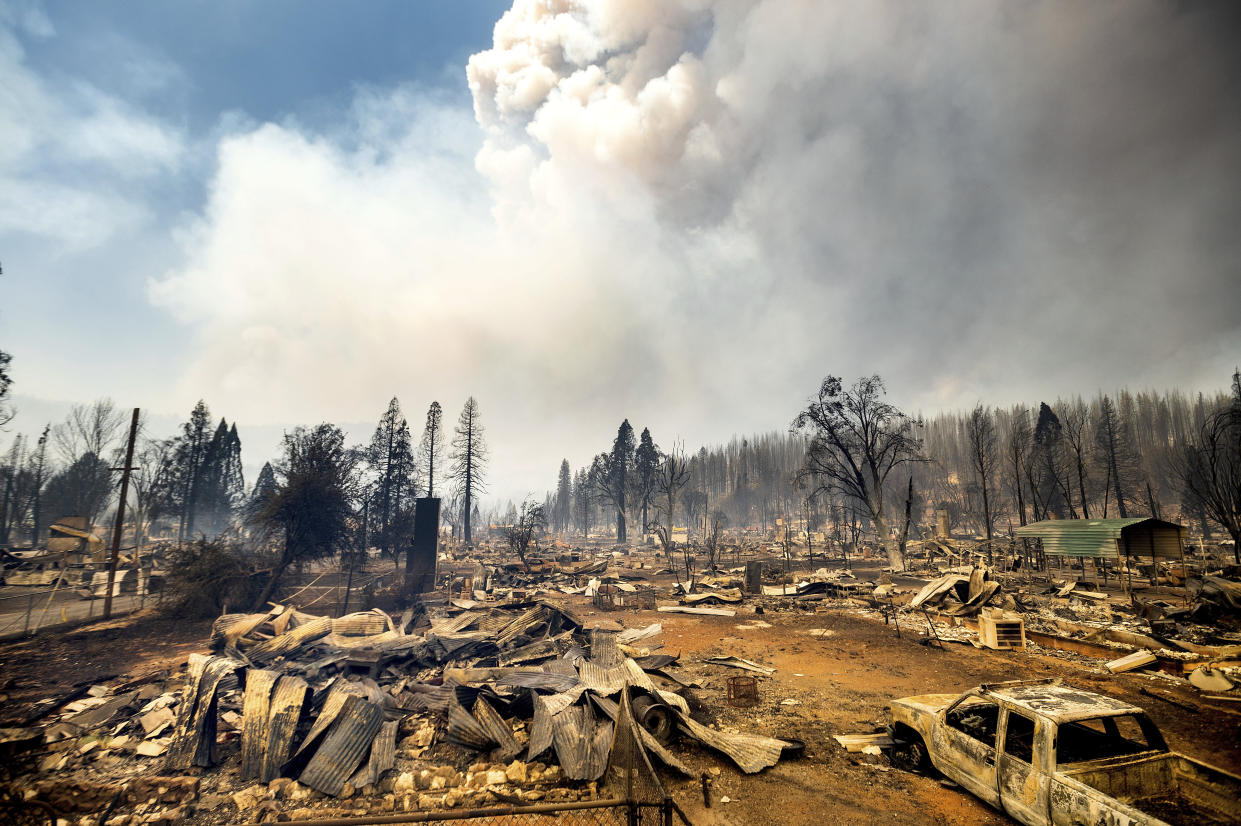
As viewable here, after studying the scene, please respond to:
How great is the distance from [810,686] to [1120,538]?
18.5 m

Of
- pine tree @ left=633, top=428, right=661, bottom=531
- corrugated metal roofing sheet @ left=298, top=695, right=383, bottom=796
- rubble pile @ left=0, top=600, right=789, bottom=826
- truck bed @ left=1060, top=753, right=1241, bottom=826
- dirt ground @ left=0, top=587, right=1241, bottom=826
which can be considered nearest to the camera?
truck bed @ left=1060, top=753, right=1241, bottom=826

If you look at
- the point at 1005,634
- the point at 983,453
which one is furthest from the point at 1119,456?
the point at 1005,634

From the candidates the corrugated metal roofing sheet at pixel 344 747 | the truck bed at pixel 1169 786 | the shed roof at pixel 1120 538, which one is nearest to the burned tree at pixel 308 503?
the corrugated metal roofing sheet at pixel 344 747

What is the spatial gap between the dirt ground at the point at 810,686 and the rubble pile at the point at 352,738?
2.02 ft

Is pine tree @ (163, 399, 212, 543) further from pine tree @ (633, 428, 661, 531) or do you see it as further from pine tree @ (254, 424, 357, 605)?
pine tree @ (633, 428, 661, 531)

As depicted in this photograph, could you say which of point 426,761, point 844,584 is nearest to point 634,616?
point 844,584

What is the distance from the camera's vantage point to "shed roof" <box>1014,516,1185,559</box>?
64.7 ft

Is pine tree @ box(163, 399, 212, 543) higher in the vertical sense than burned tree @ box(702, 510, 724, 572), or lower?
higher

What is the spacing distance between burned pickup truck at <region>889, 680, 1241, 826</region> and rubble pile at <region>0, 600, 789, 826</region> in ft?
8.42

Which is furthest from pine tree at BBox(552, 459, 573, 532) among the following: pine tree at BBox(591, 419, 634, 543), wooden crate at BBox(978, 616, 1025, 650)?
wooden crate at BBox(978, 616, 1025, 650)

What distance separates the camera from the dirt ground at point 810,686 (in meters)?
6.14

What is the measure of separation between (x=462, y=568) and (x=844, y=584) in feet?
73.6

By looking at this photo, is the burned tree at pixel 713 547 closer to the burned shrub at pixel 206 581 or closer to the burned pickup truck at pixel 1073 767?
the burned shrub at pixel 206 581

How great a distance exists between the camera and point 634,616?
1942 cm
